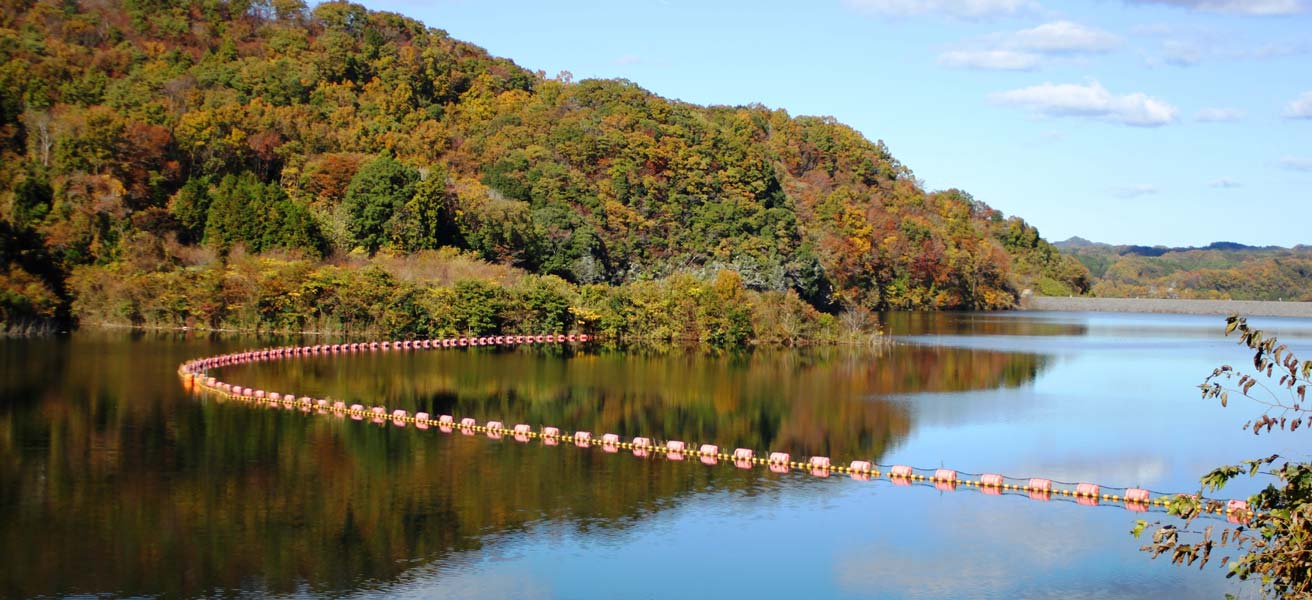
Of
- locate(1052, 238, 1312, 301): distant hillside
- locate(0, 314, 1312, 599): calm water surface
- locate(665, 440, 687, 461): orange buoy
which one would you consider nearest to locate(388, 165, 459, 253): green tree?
locate(0, 314, 1312, 599): calm water surface

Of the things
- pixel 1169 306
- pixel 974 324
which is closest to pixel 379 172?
pixel 974 324

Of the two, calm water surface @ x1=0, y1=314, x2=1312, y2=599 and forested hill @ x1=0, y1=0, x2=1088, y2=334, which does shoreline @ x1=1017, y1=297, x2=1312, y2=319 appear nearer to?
forested hill @ x1=0, y1=0, x2=1088, y2=334

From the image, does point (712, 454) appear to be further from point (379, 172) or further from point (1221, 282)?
point (1221, 282)

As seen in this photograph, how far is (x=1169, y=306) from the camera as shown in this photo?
103 metres

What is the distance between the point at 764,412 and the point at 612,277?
35925 millimetres

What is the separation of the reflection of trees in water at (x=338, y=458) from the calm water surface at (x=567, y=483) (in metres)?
0.08

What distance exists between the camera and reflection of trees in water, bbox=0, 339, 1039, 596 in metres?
18.3

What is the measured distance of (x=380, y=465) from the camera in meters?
25.0

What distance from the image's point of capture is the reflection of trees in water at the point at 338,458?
18266 mm

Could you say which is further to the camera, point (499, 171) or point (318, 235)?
point (499, 171)

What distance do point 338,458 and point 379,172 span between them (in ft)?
113

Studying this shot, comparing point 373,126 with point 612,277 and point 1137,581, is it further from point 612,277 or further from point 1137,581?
point 1137,581

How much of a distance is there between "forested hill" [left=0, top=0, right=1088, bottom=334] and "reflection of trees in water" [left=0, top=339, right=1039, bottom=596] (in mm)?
12834

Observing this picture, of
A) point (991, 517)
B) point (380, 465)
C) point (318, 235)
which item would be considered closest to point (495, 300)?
point (318, 235)
